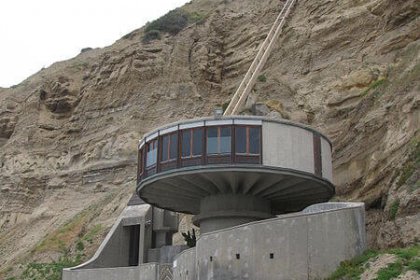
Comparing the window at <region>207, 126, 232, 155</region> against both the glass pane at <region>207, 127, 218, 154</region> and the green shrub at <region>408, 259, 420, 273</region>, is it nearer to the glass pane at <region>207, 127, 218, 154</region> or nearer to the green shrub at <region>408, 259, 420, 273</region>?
the glass pane at <region>207, 127, 218, 154</region>

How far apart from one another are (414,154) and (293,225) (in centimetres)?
747

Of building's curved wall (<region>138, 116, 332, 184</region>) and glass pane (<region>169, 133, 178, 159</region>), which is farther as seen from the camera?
glass pane (<region>169, 133, 178, 159</region>)

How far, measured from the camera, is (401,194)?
2559 centimetres

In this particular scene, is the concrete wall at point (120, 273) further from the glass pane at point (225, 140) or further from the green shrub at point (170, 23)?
the green shrub at point (170, 23)

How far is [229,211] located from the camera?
93.9 feet

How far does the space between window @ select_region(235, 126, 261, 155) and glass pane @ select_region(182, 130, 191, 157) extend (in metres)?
2.06

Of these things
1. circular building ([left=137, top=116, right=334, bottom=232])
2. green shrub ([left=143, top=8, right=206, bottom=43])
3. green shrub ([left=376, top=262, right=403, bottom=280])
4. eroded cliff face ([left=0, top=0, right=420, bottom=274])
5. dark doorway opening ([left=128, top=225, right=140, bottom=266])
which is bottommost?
green shrub ([left=376, top=262, right=403, bottom=280])

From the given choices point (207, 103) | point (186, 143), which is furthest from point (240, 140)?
point (207, 103)

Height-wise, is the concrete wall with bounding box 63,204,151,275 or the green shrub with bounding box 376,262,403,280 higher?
the concrete wall with bounding box 63,204,151,275

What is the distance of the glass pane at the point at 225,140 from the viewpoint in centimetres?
2681

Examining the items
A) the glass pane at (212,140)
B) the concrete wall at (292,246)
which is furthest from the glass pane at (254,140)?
the concrete wall at (292,246)

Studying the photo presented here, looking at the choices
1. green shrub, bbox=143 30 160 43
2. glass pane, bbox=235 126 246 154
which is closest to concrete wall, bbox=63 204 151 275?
glass pane, bbox=235 126 246 154

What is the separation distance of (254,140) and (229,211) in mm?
3700

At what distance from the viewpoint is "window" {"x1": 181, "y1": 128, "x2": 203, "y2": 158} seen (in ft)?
89.1
